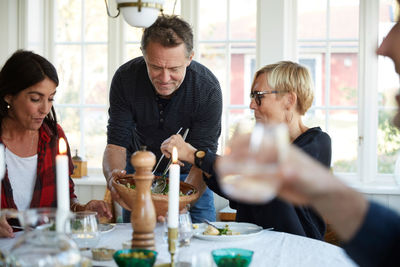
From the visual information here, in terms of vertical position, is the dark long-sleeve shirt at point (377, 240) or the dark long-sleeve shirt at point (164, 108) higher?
the dark long-sleeve shirt at point (164, 108)

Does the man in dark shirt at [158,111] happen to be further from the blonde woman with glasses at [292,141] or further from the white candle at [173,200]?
the white candle at [173,200]

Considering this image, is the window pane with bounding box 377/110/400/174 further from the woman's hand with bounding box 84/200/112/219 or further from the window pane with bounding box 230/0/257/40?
the woman's hand with bounding box 84/200/112/219

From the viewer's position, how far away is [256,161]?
0.67 metres

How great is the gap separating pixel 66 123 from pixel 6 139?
2.37 metres

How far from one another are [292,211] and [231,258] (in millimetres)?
904

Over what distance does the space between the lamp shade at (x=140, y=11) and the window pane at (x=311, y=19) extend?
2585mm

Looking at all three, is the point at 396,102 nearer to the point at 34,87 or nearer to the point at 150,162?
the point at 150,162

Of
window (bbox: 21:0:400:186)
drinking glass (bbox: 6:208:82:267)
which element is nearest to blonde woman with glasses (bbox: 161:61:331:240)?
drinking glass (bbox: 6:208:82:267)

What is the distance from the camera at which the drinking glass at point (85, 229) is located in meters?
1.64

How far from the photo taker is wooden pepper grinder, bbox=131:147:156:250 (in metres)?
1.62

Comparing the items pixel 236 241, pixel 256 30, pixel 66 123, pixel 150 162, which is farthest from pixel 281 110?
pixel 66 123

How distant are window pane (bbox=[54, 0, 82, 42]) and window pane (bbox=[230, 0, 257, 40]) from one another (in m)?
1.32

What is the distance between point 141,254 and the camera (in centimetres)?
138

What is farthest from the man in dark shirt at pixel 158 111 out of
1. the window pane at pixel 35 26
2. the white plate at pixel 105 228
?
the window pane at pixel 35 26
